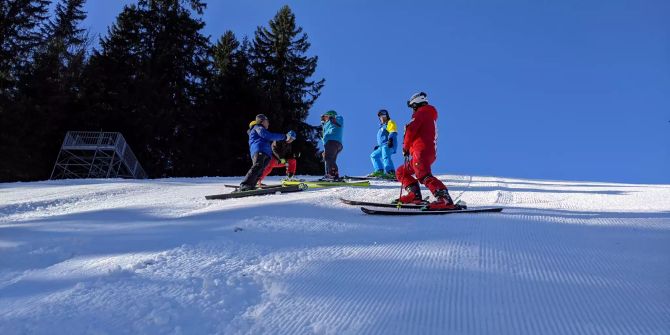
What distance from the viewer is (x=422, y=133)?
6660 mm

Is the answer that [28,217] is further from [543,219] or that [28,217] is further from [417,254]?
[543,219]

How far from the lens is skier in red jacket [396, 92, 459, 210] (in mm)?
6520

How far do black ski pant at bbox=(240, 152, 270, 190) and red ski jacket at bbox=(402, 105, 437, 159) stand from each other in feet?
11.0

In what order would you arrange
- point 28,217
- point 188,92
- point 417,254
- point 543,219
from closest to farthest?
point 417,254 < point 543,219 < point 28,217 < point 188,92

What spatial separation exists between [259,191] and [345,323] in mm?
6437

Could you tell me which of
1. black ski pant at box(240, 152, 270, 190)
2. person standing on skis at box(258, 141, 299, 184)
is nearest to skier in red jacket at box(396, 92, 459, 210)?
black ski pant at box(240, 152, 270, 190)

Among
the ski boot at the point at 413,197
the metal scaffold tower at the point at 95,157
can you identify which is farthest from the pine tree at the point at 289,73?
the ski boot at the point at 413,197

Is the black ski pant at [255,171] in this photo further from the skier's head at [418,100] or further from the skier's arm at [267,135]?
the skier's head at [418,100]

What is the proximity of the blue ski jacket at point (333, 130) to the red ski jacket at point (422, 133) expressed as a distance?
5476 millimetres

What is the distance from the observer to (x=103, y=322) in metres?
2.41

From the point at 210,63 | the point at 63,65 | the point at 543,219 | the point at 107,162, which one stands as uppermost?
the point at 210,63

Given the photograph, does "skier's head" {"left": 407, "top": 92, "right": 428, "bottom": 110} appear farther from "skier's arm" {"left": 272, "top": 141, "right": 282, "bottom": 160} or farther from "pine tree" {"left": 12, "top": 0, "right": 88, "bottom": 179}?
"pine tree" {"left": 12, "top": 0, "right": 88, "bottom": 179}

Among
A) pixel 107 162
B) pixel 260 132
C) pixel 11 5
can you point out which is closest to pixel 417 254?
pixel 260 132

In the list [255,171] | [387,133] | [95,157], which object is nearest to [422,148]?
[255,171]
